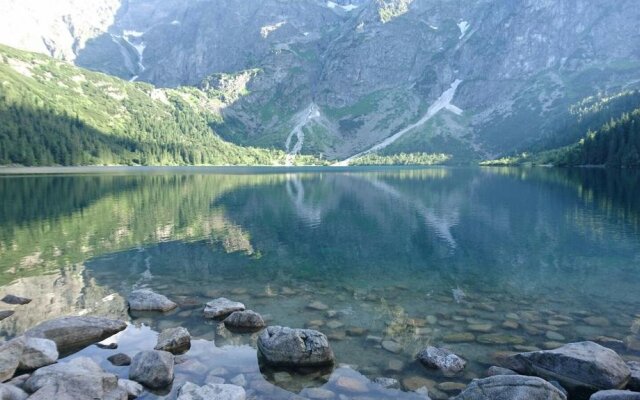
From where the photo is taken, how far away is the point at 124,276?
34.6 m

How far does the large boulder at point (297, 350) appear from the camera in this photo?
19016 mm

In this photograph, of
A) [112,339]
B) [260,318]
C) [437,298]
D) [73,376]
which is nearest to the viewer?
[73,376]

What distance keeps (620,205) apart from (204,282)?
238 ft

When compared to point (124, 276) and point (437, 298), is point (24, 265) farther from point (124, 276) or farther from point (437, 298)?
point (437, 298)

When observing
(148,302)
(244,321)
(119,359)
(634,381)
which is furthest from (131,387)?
(634,381)

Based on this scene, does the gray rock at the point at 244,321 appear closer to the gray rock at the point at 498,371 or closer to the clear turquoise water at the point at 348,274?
the clear turquoise water at the point at 348,274

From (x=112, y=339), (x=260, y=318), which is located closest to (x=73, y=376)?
(x=112, y=339)

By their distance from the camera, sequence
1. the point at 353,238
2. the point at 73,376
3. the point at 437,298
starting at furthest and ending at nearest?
1. the point at 353,238
2. the point at 437,298
3. the point at 73,376

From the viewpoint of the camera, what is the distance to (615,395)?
1420cm

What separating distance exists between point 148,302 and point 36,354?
342 inches

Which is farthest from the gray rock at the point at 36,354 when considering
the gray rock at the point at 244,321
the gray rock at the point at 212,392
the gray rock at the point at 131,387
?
the gray rock at the point at 244,321

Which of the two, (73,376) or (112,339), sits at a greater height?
(73,376)

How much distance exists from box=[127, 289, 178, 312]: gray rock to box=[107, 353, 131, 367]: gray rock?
258 inches

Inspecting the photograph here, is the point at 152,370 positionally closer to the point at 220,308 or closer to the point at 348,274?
the point at 220,308
